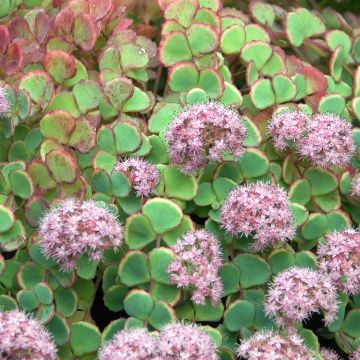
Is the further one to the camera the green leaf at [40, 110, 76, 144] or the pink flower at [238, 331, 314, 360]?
the green leaf at [40, 110, 76, 144]

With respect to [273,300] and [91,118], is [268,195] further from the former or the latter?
[91,118]

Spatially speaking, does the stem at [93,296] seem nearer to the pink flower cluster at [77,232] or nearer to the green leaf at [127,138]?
the pink flower cluster at [77,232]

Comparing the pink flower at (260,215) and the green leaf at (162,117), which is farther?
the green leaf at (162,117)

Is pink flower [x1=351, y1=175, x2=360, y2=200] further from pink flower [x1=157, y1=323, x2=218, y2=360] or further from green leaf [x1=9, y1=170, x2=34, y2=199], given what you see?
green leaf [x1=9, y1=170, x2=34, y2=199]

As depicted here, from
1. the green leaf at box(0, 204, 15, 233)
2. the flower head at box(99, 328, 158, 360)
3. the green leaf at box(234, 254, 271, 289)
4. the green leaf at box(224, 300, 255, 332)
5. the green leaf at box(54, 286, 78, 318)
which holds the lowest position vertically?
the green leaf at box(54, 286, 78, 318)

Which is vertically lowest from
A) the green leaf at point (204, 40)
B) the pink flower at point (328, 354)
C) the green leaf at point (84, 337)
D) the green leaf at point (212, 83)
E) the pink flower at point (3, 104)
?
the pink flower at point (328, 354)

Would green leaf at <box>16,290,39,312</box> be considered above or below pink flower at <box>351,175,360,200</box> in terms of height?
below

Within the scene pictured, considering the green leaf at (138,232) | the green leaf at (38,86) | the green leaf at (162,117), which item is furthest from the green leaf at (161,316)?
the green leaf at (38,86)

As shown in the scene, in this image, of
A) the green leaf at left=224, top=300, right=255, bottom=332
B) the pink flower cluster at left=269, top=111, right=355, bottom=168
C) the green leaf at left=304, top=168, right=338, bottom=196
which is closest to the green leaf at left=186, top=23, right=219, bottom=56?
the pink flower cluster at left=269, top=111, right=355, bottom=168
